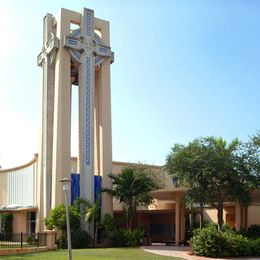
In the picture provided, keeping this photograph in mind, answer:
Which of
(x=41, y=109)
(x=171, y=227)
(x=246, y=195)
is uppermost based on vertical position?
(x=41, y=109)

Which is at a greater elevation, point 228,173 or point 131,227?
point 228,173

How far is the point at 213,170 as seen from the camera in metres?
28.1

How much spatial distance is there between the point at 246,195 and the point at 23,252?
43.0ft

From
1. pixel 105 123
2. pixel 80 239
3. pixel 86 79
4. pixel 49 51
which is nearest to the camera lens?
pixel 80 239

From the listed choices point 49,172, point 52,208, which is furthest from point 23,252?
point 49,172

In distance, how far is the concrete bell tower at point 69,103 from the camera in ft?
115

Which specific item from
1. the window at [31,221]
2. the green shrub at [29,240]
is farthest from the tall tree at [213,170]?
the window at [31,221]

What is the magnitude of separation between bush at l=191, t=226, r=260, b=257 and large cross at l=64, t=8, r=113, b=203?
11863mm

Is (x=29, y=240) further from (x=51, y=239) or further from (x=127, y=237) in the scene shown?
(x=127, y=237)

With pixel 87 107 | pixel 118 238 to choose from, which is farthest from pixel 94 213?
pixel 87 107

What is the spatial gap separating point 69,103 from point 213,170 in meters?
12.7

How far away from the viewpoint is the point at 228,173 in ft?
92.1

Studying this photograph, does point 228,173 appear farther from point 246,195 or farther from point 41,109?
point 41,109

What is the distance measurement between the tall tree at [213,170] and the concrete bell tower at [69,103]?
25.7ft
